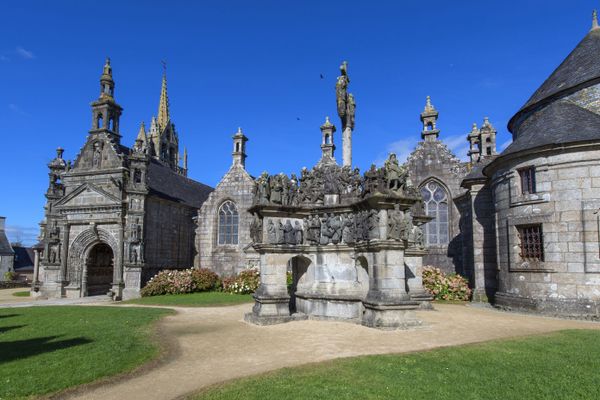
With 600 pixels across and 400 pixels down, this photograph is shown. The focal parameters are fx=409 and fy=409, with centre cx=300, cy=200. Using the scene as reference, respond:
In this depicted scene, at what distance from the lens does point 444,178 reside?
79.1 feet

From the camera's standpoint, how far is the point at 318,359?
24.3ft

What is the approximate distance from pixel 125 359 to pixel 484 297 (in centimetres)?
1605

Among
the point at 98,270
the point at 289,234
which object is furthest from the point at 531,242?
the point at 98,270

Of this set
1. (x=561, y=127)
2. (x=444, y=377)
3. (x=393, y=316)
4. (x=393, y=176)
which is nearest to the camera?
(x=444, y=377)

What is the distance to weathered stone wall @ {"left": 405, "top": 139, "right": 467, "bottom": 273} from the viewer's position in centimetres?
2320

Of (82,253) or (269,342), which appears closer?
(269,342)

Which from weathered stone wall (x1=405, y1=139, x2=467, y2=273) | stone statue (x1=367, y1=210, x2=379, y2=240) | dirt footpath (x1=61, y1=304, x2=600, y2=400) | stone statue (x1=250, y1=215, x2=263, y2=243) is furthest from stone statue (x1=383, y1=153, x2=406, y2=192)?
weathered stone wall (x1=405, y1=139, x2=467, y2=273)

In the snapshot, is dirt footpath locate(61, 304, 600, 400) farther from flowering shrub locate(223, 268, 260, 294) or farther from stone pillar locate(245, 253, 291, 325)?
flowering shrub locate(223, 268, 260, 294)

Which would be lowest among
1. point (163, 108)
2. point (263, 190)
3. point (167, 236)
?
point (167, 236)

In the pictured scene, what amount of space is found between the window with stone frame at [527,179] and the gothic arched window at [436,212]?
Answer: 323 inches

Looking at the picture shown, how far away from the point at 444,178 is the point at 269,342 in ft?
59.8

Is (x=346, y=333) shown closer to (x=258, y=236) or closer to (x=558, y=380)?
(x=258, y=236)

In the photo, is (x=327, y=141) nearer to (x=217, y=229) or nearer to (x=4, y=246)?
(x=217, y=229)

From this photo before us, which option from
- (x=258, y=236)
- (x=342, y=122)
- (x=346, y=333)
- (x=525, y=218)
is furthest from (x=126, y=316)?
(x=525, y=218)
